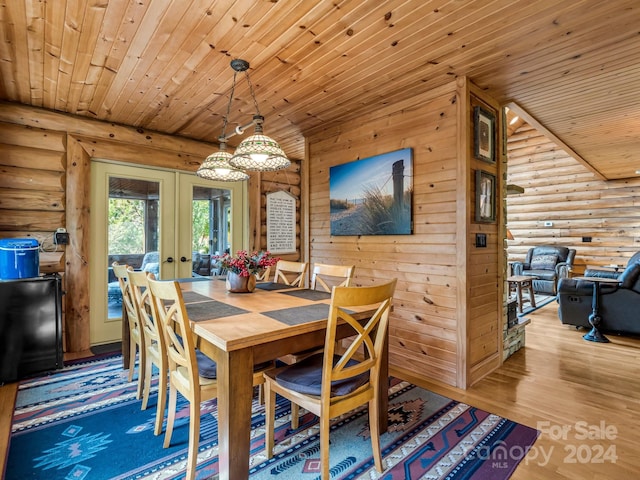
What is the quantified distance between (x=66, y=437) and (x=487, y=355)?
3.17 m

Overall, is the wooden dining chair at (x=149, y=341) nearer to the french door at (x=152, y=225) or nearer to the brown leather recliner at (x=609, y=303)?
the french door at (x=152, y=225)

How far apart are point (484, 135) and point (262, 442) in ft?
9.52

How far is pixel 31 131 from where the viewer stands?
3234 mm

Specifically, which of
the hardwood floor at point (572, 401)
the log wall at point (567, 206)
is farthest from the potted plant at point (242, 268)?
the log wall at point (567, 206)

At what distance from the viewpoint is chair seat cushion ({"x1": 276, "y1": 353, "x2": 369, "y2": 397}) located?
1601 mm

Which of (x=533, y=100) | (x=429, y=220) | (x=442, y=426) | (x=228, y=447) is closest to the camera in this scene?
(x=228, y=447)

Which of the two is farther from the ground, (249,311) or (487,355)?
(249,311)

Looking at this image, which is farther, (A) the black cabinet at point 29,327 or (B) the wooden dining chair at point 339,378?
(A) the black cabinet at point 29,327

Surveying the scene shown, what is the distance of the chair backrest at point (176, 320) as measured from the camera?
1.54 meters

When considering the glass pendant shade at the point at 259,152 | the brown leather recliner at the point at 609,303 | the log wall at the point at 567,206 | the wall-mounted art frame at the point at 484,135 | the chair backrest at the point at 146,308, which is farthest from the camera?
the log wall at the point at 567,206

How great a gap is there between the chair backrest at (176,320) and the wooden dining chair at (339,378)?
0.43 m

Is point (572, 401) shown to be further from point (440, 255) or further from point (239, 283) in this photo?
point (239, 283)

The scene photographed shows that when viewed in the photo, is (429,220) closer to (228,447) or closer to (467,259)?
(467,259)

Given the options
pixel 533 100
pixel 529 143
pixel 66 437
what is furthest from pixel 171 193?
pixel 529 143
